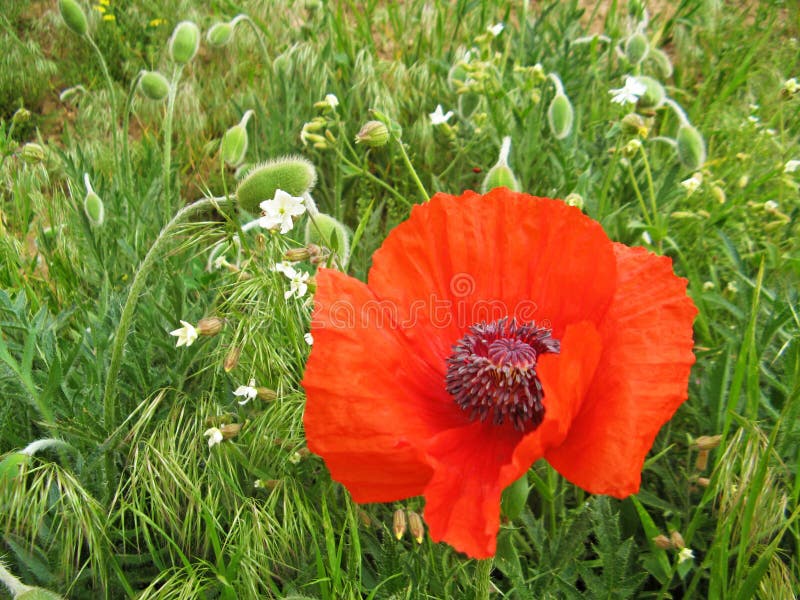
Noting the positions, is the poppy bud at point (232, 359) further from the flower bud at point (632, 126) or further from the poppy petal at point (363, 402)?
the flower bud at point (632, 126)

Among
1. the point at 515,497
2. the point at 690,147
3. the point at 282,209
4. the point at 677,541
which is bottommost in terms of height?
the point at 677,541

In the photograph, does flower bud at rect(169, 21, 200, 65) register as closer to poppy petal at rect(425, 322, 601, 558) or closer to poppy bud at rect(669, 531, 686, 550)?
poppy petal at rect(425, 322, 601, 558)

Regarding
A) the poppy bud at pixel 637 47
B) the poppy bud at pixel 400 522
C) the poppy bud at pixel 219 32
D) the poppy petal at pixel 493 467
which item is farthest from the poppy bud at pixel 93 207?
the poppy bud at pixel 637 47

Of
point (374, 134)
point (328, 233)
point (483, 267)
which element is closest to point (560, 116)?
point (374, 134)

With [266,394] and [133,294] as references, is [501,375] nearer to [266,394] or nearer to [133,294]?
[266,394]

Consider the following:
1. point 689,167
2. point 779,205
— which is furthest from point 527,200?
point 779,205

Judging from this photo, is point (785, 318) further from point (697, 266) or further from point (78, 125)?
point (78, 125)
